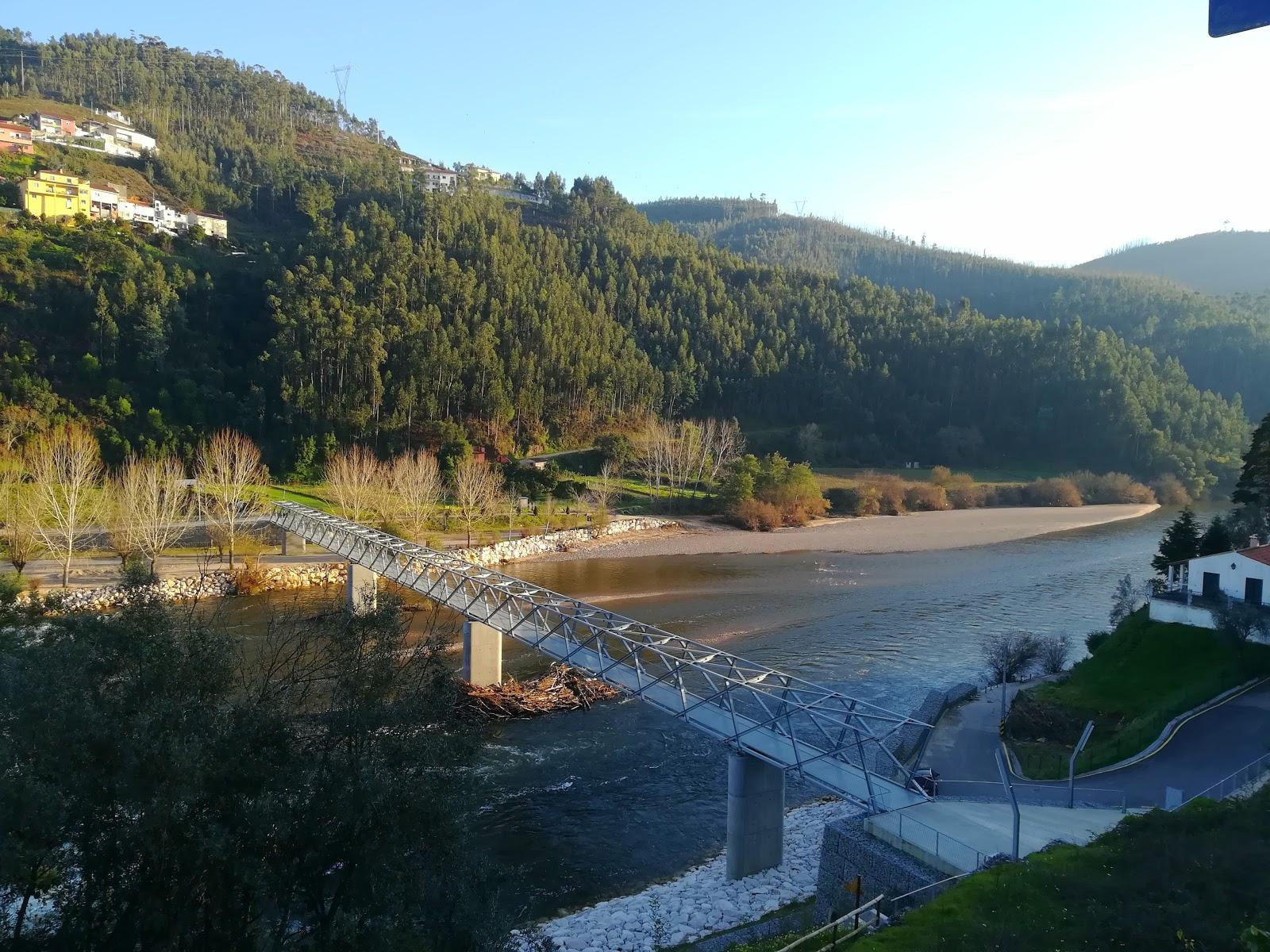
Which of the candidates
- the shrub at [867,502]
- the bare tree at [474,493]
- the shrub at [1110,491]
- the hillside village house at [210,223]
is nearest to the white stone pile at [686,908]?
the bare tree at [474,493]

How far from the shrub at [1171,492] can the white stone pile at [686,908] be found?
2625 inches

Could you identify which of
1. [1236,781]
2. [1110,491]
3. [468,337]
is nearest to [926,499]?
[1110,491]

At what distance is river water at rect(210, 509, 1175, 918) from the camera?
14.5 metres

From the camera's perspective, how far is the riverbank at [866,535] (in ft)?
145

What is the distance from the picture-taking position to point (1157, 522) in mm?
55844

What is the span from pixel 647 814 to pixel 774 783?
122 inches

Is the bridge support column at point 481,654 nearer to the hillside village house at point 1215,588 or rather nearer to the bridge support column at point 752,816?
the bridge support column at point 752,816

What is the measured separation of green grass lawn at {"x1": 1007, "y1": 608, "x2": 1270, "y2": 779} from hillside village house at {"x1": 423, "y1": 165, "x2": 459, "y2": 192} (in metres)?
87.5

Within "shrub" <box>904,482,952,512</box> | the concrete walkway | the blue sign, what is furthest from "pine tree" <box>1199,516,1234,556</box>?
"shrub" <box>904,482,952,512</box>

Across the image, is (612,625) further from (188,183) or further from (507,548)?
(188,183)

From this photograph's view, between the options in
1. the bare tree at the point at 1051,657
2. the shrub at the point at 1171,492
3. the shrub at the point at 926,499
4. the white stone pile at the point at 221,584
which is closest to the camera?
the bare tree at the point at 1051,657

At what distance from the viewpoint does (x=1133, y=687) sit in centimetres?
1897

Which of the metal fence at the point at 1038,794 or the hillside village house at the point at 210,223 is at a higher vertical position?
the hillside village house at the point at 210,223

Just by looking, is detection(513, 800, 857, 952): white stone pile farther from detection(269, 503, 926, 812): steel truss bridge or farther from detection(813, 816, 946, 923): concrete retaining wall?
detection(269, 503, 926, 812): steel truss bridge
